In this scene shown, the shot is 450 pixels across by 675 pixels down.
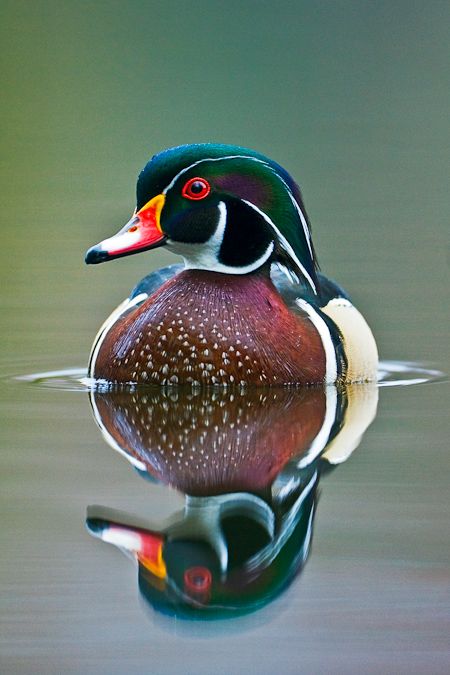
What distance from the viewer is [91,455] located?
4602mm

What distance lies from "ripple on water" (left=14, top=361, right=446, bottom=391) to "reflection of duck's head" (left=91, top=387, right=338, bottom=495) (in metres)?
0.26

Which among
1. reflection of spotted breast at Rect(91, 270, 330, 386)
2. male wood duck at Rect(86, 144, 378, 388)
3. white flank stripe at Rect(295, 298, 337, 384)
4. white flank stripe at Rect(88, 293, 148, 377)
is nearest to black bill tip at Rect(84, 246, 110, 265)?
male wood duck at Rect(86, 144, 378, 388)

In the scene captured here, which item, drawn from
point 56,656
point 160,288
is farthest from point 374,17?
point 56,656

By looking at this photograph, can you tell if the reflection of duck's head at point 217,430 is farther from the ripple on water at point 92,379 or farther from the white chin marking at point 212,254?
the white chin marking at point 212,254

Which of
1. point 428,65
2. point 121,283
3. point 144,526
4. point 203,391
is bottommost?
point 428,65

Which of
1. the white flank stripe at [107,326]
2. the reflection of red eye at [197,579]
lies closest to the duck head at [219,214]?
the white flank stripe at [107,326]

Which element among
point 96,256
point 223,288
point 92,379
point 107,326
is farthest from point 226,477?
point 107,326

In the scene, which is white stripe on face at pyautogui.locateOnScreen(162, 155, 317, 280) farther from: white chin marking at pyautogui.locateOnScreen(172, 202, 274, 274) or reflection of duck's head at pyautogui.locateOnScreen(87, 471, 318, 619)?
reflection of duck's head at pyautogui.locateOnScreen(87, 471, 318, 619)

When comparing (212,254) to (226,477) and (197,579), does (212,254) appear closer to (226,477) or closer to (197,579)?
(226,477)

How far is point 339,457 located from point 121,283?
4.61 meters

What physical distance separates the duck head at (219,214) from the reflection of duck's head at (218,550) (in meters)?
2.06

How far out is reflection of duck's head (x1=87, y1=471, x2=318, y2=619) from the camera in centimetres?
307

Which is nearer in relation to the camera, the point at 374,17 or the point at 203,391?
the point at 203,391

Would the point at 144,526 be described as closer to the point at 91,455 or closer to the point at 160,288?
the point at 91,455
